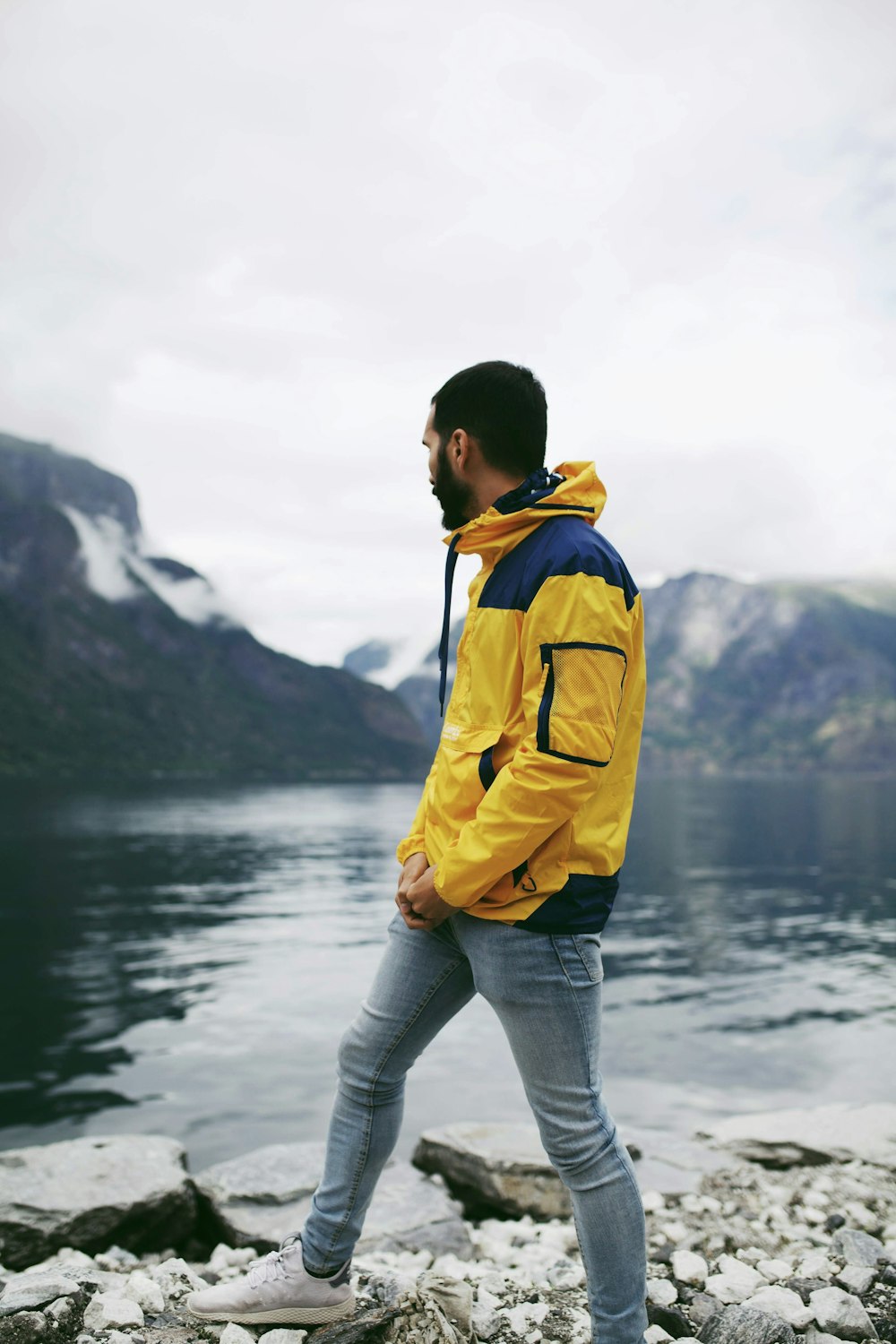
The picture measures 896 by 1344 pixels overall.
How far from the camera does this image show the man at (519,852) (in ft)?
9.63

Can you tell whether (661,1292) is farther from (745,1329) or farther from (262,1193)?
(262,1193)

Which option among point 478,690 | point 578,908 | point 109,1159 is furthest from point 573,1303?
point 109,1159

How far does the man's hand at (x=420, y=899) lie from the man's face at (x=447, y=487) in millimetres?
1216

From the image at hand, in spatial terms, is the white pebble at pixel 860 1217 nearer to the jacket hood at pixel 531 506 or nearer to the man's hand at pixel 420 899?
the man's hand at pixel 420 899

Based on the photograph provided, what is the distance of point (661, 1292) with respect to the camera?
420 centimetres

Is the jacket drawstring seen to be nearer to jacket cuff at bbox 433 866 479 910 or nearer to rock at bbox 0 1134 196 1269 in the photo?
jacket cuff at bbox 433 866 479 910

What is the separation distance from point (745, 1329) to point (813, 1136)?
5.40 meters

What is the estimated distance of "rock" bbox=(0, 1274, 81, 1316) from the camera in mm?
3686

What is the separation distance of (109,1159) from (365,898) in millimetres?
28225

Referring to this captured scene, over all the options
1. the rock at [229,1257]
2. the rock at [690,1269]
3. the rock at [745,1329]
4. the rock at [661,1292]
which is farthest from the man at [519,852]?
the rock at [229,1257]

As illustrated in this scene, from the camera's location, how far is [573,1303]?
4.07 metres

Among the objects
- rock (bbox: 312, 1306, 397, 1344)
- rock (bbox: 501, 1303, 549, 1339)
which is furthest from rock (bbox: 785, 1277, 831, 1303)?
rock (bbox: 312, 1306, 397, 1344)

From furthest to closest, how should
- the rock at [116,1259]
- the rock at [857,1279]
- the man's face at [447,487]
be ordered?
the rock at [116,1259]
the rock at [857,1279]
the man's face at [447,487]

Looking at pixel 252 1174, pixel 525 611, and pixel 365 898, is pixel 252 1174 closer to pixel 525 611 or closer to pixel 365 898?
pixel 525 611
